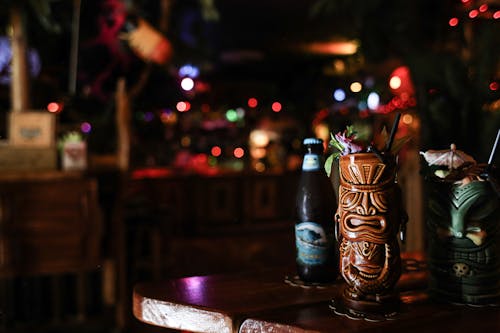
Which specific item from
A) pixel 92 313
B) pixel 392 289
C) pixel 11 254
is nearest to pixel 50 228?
pixel 11 254

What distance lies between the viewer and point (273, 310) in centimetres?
107

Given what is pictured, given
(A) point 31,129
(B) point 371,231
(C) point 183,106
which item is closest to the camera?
(B) point 371,231

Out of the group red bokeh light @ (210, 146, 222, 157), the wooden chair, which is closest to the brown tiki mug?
the wooden chair

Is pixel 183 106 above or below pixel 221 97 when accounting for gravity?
below

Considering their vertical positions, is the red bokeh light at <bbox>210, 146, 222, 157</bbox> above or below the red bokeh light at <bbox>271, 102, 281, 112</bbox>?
below

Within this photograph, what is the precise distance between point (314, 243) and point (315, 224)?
0.05m

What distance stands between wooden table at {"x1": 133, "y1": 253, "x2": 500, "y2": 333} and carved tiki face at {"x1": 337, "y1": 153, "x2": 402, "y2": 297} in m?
0.08

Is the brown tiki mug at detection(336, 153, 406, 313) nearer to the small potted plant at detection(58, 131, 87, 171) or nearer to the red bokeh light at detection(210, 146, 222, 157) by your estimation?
the small potted plant at detection(58, 131, 87, 171)

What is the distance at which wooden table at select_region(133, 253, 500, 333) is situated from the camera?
967 mm

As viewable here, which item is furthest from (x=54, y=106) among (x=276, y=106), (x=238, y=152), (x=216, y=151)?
(x=276, y=106)

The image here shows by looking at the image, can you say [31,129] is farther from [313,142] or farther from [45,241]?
[313,142]

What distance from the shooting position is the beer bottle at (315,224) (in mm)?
1245

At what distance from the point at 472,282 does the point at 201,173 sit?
20.9 feet

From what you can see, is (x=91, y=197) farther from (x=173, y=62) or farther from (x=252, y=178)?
(x=252, y=178)
